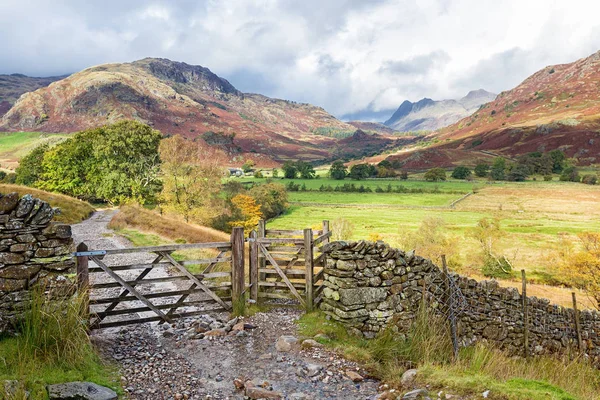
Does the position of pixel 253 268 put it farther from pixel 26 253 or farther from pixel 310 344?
pixel 26 253

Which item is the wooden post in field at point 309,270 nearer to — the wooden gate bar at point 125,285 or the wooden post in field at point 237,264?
the wooden post in field at point 237,264

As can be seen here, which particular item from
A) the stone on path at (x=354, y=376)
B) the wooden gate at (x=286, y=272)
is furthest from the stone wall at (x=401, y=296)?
the stone on path at (x=354, y=376)

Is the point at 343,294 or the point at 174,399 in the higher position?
the point at 343,294

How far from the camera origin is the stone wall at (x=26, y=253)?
6.65 m

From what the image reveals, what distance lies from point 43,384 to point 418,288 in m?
7.79

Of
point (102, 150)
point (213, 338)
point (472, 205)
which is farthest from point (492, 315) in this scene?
point (472, 205)

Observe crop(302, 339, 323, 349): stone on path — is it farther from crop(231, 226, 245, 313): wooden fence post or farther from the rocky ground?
crop(231, 226, 245, 313): wooden fence post

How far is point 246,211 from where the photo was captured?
69312mm

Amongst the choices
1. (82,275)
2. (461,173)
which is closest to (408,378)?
(82,275)

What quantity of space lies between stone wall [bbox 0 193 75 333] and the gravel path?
1.61 m

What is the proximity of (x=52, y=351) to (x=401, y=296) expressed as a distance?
716cm

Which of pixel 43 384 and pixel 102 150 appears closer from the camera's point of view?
pixel 43 384

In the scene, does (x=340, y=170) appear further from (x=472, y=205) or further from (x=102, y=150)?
(x=102, y=150)

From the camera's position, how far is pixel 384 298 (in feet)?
29.3
